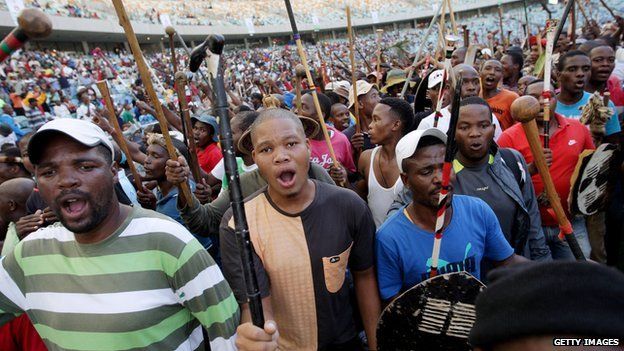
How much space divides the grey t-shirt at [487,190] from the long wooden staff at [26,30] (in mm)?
2349

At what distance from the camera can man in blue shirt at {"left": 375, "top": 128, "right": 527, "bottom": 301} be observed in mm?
2139

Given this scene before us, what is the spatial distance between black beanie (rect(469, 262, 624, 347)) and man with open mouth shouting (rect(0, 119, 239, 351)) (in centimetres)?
112

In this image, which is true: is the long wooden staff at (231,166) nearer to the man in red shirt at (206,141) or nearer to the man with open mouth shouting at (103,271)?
the man with open mouth shouting at (103,271)

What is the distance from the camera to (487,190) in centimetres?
266

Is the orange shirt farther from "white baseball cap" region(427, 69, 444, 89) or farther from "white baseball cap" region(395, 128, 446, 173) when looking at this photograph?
"white baseball cap" region(395, 128, 446, 173)

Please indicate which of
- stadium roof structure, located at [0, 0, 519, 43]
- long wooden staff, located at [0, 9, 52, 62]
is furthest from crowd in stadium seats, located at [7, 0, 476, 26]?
long wooden staff, located at [0, 9, 52, 62]

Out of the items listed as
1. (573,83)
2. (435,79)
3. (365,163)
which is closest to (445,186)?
(365,163)

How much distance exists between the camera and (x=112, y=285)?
5.32 feet

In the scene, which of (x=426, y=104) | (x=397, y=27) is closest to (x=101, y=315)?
(x=426, y=104)

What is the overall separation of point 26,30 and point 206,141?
4.00 meters

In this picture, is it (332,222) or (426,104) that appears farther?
(426,104)

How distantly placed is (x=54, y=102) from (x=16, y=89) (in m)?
1.30

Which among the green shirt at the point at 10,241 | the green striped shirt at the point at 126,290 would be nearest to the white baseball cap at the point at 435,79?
the green striped shirt at the point at 126,290

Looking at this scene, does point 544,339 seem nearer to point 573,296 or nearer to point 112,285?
point 573,296
